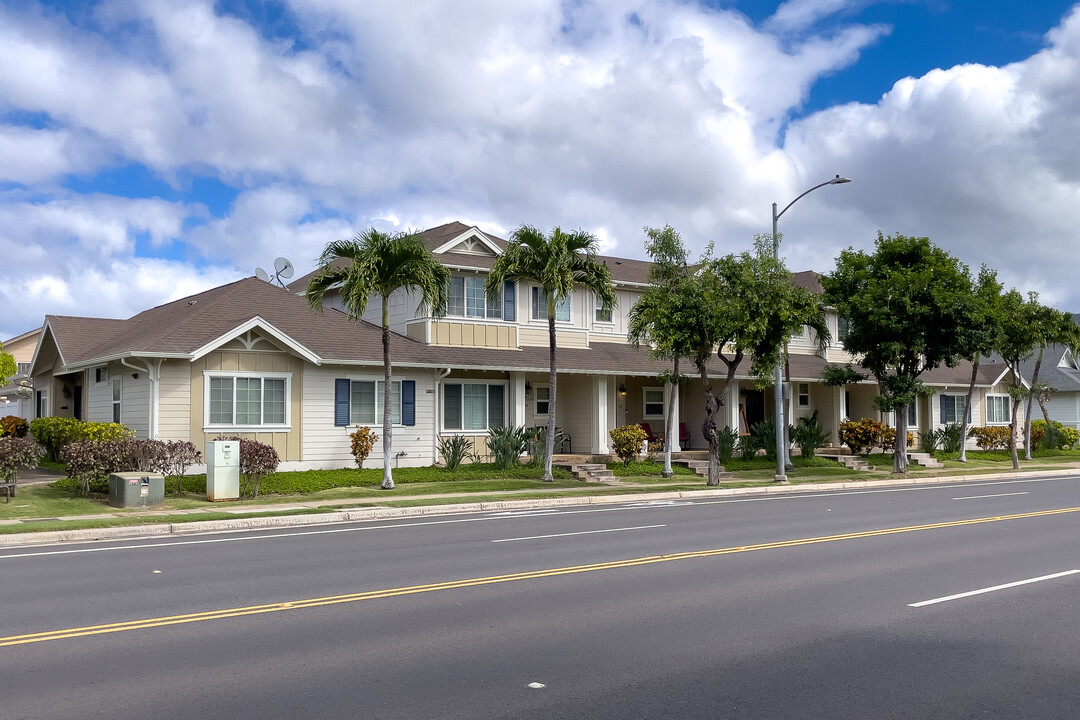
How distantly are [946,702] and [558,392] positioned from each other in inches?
1075

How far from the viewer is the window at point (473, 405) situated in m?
29.5

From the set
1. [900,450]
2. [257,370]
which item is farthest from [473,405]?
[900,450]

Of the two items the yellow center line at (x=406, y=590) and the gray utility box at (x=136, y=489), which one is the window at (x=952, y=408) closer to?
the yellow center line at (x=406, y=590)

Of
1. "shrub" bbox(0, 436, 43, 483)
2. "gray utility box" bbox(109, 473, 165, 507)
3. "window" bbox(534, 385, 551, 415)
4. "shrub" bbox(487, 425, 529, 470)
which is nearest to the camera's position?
"shrub" bbox(0, 436, 43, 483)

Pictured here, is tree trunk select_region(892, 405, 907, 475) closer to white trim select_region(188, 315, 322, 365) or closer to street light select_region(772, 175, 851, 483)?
street light select_region(772, 175, 851, 483)

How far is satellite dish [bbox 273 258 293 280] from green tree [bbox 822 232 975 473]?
19800 mm

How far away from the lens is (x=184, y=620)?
888cm

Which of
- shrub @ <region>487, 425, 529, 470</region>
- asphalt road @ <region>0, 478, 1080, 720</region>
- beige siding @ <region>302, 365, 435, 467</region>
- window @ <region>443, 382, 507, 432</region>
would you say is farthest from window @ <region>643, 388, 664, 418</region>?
asphalt road @ <region>0, 478, 1080, 720</region>

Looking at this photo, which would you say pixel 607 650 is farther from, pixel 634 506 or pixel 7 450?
pixel 7 450

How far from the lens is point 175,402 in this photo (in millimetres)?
24250

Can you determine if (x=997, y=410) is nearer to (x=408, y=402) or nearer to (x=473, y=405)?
(x=473, y=405)

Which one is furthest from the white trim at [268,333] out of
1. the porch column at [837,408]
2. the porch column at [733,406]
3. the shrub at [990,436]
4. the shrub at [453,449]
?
the shrub at [990,436]

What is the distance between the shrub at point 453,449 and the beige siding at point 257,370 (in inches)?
166

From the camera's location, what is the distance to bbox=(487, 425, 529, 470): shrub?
2805 cm
